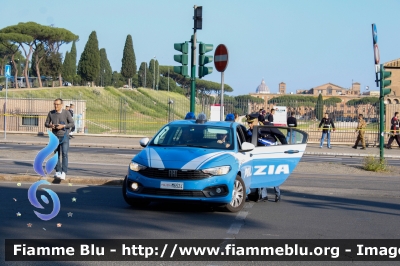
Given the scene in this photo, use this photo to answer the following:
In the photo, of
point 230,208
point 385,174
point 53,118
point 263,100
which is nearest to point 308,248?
point 230,208

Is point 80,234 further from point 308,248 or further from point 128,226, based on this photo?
point 308,248

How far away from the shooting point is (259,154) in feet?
34.8

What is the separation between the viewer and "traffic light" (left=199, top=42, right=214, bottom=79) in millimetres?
14844

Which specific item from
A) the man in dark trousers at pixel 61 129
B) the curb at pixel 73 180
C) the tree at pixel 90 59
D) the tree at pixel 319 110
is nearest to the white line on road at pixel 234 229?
the curb at pixel 73 180

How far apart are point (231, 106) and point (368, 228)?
24606 millimetres

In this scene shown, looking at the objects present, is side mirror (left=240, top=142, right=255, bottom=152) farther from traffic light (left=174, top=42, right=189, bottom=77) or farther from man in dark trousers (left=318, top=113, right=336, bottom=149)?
man in dark trousers (left=318, top=113, right=336, bottom=149)

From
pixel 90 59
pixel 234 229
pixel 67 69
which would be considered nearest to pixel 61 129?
pixel 234 229

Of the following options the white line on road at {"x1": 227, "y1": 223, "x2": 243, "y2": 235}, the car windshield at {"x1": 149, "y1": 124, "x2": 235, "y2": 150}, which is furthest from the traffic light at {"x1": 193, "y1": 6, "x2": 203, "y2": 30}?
the white line on road at {"x1": 227, "y1": 223, "x2": 243, "y2": 235}

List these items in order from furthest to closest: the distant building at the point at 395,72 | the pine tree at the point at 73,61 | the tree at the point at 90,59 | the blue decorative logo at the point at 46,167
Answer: the pine tree at the point at 73,61
the tree at the point at 90,59
the distant building at the point at 395,72
the blue decorative logo at the point at 46,167

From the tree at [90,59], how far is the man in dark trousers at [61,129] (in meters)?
64.9

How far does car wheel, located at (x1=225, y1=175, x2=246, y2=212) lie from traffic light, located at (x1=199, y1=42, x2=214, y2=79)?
5686 mm

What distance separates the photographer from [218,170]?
30.3 feet

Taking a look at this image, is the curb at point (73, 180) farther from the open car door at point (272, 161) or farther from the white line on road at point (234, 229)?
the white line on road at point (234, 229)

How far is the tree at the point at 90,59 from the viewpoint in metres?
76.6
